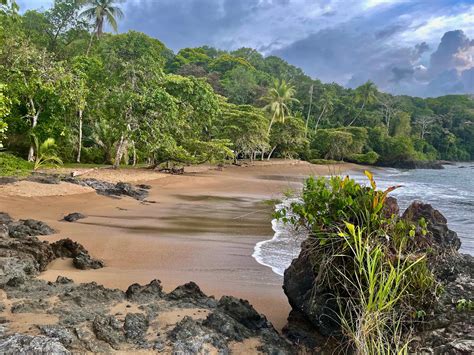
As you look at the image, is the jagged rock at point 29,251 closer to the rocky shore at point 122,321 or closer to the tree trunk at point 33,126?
the rocky shore at point 122,321

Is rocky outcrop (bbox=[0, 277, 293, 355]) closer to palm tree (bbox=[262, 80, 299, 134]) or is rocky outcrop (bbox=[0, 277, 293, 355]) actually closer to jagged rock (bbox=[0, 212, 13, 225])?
jagged rock (bbox=[0, 212, 13, 225])

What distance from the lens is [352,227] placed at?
3.13 metres

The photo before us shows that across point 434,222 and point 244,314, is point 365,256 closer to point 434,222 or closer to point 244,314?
point 244,314

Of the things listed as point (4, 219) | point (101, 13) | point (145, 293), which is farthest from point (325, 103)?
point (145, 293)

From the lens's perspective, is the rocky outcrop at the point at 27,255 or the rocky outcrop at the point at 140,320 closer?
the rocky outcrop at the point at 140,320

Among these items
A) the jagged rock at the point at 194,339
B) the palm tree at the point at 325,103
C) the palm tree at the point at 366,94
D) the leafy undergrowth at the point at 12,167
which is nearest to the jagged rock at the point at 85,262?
the jagged rock at the point at 194,339

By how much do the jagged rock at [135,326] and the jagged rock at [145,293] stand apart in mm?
529

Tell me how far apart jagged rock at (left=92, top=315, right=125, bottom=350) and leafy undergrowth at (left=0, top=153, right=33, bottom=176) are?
12.3 meters

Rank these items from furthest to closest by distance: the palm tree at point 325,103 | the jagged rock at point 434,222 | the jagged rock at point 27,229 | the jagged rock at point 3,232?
the palm tree at point 325,103 → the jagged rock at point 27,229 → the jagged rock at point 3,232 → the jagged rock at point 434,222

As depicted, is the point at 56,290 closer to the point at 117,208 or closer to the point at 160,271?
the point at 160,271

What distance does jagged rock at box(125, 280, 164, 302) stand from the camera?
400 cm

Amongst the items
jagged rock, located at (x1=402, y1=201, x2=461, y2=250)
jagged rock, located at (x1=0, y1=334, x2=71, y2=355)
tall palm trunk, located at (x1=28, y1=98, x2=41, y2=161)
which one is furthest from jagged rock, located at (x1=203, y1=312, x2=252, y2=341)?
tall palm trunk, located at (x1=28, y1=98, x2=41, y2=161)

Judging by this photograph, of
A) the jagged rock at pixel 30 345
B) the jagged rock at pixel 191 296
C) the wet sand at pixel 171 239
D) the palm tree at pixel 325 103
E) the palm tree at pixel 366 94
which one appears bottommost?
the wet sand at pixel 171 239

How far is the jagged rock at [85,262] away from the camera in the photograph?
578cm
